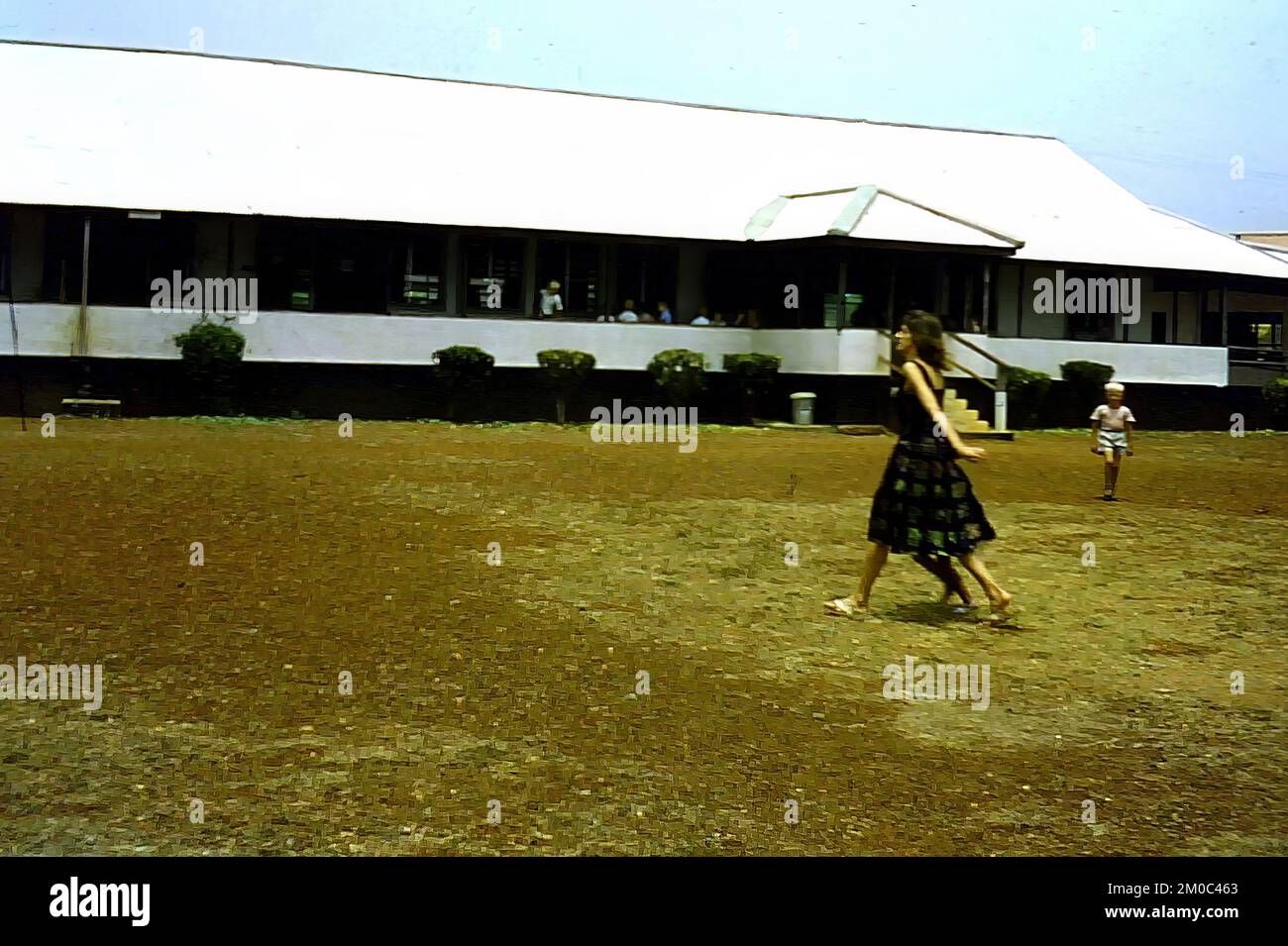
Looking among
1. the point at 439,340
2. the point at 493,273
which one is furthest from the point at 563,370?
the point at 493,273

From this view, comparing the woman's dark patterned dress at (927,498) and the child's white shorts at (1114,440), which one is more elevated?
the child's white shorts at (1114,440)

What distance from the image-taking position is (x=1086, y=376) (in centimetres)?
3127

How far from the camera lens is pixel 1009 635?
10.2 meters

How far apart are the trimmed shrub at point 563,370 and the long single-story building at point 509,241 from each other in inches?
28.7

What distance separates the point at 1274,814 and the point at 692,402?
72.3ft

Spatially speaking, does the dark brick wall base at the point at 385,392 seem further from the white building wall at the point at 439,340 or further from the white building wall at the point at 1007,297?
the white building wall at the point at 1007,297

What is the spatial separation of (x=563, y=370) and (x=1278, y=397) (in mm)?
17260

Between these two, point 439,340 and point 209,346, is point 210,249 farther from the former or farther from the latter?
point 439,340

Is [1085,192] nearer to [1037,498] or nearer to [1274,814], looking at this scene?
[1037,498]

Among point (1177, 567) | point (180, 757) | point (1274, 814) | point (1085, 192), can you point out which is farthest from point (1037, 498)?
point (1085, 192)

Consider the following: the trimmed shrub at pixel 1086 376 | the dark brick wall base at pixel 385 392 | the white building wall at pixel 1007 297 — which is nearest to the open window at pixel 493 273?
the dark brick wall base at pixel 385 392

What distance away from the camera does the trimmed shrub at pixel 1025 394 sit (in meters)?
30.1

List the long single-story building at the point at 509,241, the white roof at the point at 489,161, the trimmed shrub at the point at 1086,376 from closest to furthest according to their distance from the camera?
the long single-story building at the point at 509,241
the white roof at the point at 489,161
the trimmed shrub at the point at 1086,376

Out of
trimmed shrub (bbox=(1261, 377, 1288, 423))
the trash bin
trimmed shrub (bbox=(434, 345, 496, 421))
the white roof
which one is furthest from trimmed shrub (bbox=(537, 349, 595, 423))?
trimmed shrub (bbox=(1261, 377, 1288, 423))
